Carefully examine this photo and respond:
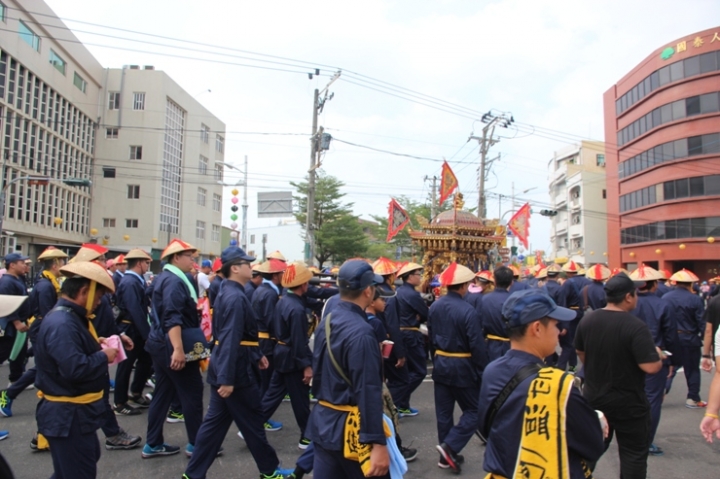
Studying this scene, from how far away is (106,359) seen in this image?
3.42 m

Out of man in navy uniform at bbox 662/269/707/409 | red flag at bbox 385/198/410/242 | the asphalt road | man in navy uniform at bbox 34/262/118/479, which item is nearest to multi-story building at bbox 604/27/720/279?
red flag at bbox 385/198/410/242

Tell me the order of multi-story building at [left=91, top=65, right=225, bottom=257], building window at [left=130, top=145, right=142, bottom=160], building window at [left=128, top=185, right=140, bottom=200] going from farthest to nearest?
1. building window at [left=128, top=185, right=140, bottom=200]
2. building window at [left=130, top=145, right=142, bottom=160]
3. multi-story building at [left=91, top=65, right=225, bottom=257]

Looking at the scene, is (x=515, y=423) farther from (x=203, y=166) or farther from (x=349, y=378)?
(x=203, y=166)

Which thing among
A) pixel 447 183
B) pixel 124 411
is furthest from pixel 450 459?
pixel 447 183

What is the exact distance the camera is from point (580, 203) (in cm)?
5034

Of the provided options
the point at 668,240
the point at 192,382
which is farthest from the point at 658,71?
the point at 192,382

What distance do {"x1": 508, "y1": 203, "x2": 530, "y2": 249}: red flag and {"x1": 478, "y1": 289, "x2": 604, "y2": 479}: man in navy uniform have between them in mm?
17020

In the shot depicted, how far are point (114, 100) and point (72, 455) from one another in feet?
124

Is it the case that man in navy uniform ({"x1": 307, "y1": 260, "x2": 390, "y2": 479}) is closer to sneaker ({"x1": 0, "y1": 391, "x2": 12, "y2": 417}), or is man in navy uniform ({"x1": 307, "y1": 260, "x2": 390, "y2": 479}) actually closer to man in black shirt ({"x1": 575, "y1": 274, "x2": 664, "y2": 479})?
man in black shirt ({"x1": 575, "y1": 274, "x2": 664, "y2": 479})

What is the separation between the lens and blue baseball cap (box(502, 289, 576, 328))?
91.5 inches

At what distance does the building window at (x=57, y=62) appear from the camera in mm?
28547

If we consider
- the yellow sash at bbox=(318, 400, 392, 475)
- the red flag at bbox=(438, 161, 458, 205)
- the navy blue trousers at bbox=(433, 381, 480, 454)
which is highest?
the red flag at bbox=(438, 161, 458, 205)

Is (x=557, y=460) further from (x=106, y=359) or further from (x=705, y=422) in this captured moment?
(x=106, y=359)

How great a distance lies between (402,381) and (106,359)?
3.72 metres
